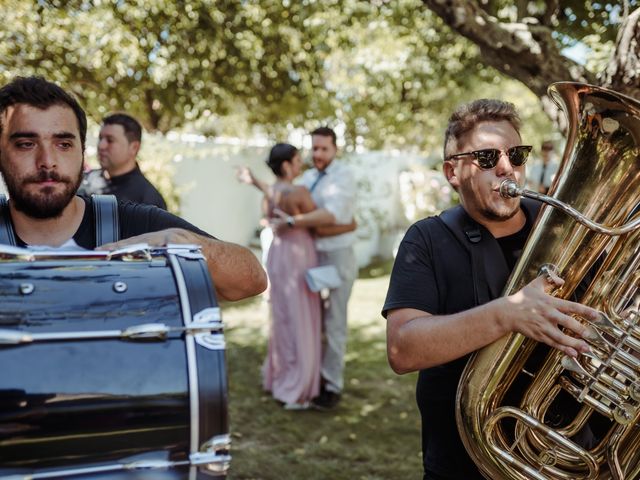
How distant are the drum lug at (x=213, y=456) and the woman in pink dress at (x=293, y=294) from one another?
143 inches

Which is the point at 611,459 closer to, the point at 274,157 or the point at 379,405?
the point at 379,405

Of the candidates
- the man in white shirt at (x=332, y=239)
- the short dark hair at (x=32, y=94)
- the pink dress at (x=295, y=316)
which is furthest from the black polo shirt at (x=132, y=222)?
the pink dress at (x=295, y=316)

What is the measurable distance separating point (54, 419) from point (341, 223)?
12.6 ft

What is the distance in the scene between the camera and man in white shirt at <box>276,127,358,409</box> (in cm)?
496

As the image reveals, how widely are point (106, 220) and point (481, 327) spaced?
1016 mm

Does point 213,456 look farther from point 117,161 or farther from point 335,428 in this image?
point 335,428

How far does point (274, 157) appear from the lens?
5.06m

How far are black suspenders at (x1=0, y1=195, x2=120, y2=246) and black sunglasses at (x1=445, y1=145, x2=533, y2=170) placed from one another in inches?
38.2

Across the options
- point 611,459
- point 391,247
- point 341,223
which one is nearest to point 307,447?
point 341,223

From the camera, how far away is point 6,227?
1819mm

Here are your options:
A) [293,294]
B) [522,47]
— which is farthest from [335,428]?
[522,47]

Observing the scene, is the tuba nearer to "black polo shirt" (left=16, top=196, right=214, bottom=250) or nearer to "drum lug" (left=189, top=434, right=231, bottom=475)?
"drum lug" (left=189, top=434, right=231, bottom=475)

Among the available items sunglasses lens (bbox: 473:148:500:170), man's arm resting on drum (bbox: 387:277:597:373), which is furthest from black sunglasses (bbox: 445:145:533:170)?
man's arm resting on drum (bbox: 387:277:597:373)

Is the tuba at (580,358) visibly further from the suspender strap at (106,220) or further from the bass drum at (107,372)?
the suspender strap at (106,220)
